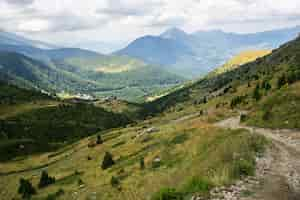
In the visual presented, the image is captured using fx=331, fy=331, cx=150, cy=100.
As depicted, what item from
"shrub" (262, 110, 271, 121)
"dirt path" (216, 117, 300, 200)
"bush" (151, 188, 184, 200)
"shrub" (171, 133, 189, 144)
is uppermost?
"shrub" (262, 110, 271, 121)

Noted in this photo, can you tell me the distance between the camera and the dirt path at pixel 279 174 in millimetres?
16016

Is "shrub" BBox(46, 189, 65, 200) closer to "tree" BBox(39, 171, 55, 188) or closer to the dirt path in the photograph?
"tree" BBox(39, 171, 55, 188)

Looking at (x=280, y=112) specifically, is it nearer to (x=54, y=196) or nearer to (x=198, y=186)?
(x=198, y=186)

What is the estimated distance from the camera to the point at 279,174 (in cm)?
1983

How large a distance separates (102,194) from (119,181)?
4.67 metres

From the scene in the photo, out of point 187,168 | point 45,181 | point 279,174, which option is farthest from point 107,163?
point 279,174

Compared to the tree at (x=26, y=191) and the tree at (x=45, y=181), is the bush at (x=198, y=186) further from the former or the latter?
the tree at (x=45, y=181)

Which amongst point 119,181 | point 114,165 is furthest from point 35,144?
point 119,181

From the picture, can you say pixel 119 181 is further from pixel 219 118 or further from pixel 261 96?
pixel 261 96

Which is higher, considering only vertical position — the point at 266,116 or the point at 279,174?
the point at 266,116

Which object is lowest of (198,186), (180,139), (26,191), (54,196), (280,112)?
(26,191)

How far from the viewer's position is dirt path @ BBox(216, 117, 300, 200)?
1602 cm

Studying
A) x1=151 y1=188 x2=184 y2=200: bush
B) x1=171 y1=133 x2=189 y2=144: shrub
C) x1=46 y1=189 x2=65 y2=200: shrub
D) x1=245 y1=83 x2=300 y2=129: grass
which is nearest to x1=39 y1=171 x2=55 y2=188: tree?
x1=46 y1=189 x2=65 y2=200: shrub

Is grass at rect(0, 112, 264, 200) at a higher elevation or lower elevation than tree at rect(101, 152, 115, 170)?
higher
